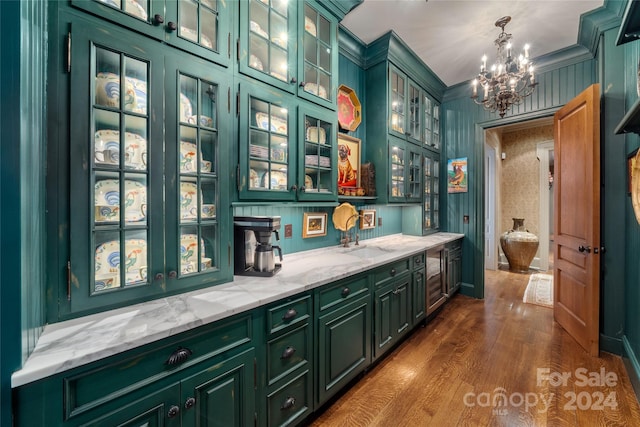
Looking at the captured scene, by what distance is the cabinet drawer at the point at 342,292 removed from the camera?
1644 millimetres

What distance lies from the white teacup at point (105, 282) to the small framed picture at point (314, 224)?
143 cm

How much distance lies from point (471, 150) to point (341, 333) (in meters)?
3.30

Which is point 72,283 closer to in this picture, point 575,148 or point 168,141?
point 168,141

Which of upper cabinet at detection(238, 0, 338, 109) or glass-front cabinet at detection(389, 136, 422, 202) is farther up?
upper cabinet at detection(238, 0, 338, 109)

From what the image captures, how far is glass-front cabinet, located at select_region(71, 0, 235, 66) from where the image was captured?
1094mm

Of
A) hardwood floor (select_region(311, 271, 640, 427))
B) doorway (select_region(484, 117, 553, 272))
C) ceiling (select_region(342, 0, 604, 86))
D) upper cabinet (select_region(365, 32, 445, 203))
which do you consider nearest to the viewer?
hardwood floor (select_region(311, 271, 640, 427))

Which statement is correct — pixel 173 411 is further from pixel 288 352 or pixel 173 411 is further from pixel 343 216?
pixel 343 216

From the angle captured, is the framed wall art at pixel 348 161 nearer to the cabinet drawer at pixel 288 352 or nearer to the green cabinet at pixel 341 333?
the green cabinet at pixel 341 333

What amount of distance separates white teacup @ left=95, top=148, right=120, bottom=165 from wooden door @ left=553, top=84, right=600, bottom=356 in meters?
3.49

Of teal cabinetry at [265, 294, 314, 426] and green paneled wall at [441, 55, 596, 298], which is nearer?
teal cabinetry at [265, 294, 314, 426]

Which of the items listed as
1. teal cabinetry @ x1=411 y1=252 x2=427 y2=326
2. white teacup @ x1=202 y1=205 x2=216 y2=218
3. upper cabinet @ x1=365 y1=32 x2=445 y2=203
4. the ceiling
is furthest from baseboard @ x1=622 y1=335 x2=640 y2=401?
white teacup @ x1=202 y1=205 x2=216 y2=218

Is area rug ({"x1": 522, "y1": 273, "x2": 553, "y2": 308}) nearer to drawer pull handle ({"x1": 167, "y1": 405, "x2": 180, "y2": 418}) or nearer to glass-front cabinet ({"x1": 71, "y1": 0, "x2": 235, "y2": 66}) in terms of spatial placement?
drawer pull handle ({"x1": 167, "y1": 405, "x2": 180, "y2": 418})

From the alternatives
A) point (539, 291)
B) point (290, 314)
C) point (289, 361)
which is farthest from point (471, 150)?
point (289, 361)

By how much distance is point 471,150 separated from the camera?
374 centimetres
